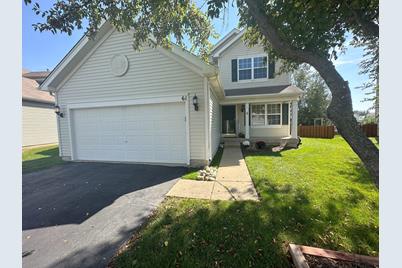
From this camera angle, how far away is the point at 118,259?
7.84 feet

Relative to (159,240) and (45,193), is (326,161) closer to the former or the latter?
(159,240)

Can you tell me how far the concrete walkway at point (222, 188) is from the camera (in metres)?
4.21

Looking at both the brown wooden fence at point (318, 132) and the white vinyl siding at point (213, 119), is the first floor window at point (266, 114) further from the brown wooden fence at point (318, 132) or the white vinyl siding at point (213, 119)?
the brown wooden fence at point (318, 132)

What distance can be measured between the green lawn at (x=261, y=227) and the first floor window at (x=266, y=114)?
23.3ft

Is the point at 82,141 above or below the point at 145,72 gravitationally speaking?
below

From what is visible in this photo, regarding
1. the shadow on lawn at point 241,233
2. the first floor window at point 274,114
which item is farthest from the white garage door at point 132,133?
the first floor window at point 274,114

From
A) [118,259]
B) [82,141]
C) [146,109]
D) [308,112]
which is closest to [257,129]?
[146,109]

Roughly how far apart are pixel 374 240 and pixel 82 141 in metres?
9.75

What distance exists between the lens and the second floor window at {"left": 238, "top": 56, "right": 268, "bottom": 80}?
11.9 meters

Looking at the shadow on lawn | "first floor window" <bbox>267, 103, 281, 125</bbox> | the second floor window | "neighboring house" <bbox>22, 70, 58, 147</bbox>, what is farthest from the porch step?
"neighboring house" <bbox>22, 70, 58, 147</bbox>

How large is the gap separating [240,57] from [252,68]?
1126 millimetres

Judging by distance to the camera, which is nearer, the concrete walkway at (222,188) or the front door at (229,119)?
the concrete walkway at (222,188)

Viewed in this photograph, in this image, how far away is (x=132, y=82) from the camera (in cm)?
711

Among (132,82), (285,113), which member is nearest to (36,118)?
(132,82)
